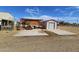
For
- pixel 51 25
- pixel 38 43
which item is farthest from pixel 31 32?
pixel 51 25

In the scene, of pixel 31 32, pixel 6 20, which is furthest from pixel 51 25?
pixel 6 20

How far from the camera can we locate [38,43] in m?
2.96

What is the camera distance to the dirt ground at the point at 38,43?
9.64 feet

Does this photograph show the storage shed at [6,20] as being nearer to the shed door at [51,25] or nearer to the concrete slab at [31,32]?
the concrete slab at [31,32]

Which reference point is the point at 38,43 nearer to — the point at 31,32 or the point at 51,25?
the point at 31,32

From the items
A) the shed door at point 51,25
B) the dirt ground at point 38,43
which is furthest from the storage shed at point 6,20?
the shed door at point 51,25

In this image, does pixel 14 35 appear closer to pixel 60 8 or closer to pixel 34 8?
pixel 34 8

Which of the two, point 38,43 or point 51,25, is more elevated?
point 51,25

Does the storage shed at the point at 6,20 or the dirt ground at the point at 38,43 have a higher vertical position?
the storage shed at the point at 6,20

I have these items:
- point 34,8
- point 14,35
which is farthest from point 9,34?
point 34,8

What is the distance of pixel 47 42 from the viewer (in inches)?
117

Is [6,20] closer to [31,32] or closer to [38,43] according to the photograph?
[31,32]

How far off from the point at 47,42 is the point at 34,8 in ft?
1.48

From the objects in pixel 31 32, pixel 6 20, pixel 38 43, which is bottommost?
pixel 38 43
